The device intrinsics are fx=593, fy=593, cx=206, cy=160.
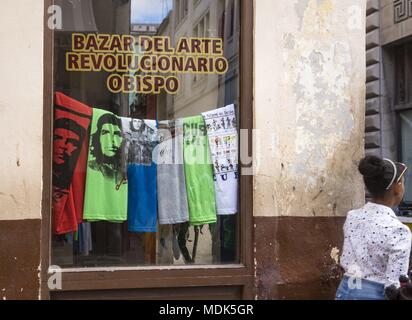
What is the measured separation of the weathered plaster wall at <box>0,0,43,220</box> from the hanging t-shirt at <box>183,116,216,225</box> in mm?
1231

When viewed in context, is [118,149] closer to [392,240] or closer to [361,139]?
[361,139]

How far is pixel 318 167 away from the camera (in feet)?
16.6

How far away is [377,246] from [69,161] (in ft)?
8.26

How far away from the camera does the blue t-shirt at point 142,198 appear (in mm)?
4902

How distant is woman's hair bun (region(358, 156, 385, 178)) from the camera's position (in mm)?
3516

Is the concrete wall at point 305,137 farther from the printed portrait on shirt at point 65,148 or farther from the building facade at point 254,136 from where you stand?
the printed portrait on shirt at point 65,148

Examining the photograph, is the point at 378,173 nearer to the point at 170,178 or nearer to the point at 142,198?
the point at 170,178

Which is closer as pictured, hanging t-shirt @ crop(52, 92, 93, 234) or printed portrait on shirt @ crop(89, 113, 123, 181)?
hanging t-shirt @ crop(52, 92, 93, 234)

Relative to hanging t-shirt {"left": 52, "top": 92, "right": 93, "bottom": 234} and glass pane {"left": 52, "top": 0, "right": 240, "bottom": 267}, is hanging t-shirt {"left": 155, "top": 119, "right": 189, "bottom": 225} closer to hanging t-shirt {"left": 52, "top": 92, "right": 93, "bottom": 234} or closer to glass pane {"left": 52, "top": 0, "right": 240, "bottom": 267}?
glass pane {"left": 52, "top": 0, "right": 240, "bottom": 267}

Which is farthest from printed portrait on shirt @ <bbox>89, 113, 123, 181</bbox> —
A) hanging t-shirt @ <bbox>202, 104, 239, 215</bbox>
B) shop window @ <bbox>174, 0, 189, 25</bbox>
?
shop window @ <bbox>174, 0, 189, 25</bbox>
